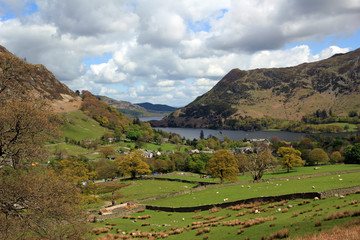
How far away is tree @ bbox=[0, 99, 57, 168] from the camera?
42.2ft

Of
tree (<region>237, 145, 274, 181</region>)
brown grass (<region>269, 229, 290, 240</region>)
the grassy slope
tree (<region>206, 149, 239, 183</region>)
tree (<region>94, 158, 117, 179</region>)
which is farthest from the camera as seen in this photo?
the grassy slope

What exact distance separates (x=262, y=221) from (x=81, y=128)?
556 ft

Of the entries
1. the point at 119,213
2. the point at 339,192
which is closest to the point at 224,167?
the point at 119,213

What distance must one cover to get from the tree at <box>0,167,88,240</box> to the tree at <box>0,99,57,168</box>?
0.94 meters

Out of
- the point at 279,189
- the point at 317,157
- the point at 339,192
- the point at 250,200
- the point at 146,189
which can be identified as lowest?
the point at 146,189

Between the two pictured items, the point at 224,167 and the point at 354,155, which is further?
the point at 354,155

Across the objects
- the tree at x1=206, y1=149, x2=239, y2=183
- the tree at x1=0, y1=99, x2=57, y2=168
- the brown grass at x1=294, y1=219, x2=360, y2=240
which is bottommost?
the tree at x1=206, y1=149, x2=239, y2=183

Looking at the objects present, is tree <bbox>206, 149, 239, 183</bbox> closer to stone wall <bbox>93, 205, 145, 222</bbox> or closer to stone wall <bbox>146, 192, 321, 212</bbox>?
stone wall <bbox>93, 205, 145, 222</bbox>

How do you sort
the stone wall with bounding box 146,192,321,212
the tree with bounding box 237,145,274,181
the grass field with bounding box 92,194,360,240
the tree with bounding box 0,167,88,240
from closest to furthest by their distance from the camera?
the tree with bounding box 0,167,88,240
the grass field with bounding box 92,194,360,240
the stone wall with bounding box 146,192,321,212
the tree with bounding box 237,145,274,181

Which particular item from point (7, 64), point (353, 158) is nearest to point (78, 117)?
point (353, 158)

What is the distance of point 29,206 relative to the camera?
12.4 m

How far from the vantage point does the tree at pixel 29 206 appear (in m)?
11.9

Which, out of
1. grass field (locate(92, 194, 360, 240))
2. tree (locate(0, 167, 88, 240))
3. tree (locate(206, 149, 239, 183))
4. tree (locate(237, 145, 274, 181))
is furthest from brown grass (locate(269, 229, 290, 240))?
tree (locate(206, 149, 239, 183))

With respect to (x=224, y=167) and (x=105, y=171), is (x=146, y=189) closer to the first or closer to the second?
(x=224, y=167)
